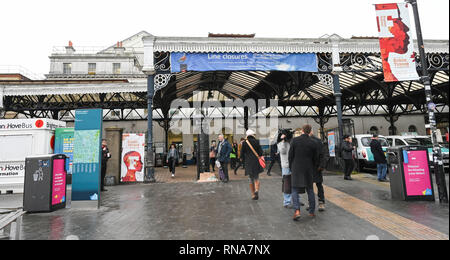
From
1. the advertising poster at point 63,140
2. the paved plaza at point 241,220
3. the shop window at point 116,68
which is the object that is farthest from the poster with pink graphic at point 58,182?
the shop window at point 116,68

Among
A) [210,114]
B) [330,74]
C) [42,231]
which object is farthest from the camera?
[210,114]

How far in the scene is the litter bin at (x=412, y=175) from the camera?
5.46m

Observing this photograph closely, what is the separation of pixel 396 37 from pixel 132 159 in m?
10.3

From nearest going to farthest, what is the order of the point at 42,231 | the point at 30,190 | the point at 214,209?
the point at 42,231
the point at 214,209
the point at 30,190

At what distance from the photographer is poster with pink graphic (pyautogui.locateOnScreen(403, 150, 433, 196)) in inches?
215

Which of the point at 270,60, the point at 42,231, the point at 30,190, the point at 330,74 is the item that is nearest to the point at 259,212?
the point at 42,231

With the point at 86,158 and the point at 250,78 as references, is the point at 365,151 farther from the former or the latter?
the point at 86,158

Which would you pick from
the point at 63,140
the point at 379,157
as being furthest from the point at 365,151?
the point at 63,140

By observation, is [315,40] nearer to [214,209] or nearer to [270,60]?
[270,60]

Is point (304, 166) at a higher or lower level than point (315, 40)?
lower

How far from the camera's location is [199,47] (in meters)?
10.2

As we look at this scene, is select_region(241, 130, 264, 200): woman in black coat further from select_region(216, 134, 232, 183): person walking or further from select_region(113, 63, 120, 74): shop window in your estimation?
select_region(113, 63, 120, 74): shop window

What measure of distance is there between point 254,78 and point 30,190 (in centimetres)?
1267

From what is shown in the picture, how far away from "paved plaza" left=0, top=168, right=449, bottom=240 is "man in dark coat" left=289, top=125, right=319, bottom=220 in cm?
47
